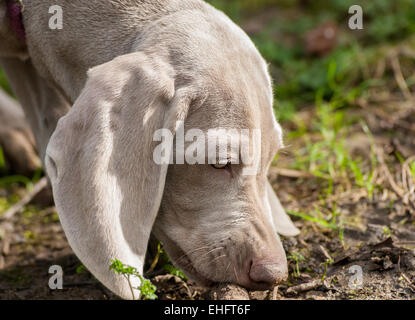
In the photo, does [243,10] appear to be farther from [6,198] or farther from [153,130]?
[153,130]

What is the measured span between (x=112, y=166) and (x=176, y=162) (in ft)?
1.18

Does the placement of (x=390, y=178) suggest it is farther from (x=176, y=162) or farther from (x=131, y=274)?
(x=131, y=274)

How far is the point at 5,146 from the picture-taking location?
5027mm

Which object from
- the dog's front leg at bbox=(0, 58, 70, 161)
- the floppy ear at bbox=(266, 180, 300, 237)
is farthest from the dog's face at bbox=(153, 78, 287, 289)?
the dog's front leg at bbox=(0, 58, 70, 161)

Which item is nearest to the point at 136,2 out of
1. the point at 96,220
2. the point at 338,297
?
the point at 96,220

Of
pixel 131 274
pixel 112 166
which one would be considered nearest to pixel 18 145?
pixel 112 166

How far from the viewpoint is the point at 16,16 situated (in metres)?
3.51

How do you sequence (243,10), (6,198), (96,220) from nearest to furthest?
1. (96,220)
2. (6,198)
3. (243,10)

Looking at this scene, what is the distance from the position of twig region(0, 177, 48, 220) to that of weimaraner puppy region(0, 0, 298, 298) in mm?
1414

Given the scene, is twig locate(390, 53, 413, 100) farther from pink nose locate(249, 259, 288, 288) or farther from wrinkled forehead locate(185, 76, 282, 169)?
pink nose locate(249, 259, 288, 288)

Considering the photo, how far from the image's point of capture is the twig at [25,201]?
4.46 meters

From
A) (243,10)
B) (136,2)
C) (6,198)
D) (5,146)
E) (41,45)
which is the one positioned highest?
(136,2)

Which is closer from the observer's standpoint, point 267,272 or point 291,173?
point 267,272

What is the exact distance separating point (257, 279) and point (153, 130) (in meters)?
0.79
